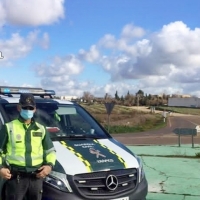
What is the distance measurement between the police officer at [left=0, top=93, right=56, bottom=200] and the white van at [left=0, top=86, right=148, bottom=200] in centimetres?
32

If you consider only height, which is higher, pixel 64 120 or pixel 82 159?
pixel 64 120

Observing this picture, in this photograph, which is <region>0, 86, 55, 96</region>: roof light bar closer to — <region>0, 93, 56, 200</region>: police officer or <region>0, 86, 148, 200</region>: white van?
<region>0, 86, 148, 200</region>: white van

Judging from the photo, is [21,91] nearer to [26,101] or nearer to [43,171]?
[26,101]

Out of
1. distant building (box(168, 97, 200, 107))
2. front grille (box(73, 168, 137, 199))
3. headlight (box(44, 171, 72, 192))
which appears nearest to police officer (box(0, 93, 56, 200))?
headlight (box(44, 171, 72, 192))

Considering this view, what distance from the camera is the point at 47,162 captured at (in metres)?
4.19

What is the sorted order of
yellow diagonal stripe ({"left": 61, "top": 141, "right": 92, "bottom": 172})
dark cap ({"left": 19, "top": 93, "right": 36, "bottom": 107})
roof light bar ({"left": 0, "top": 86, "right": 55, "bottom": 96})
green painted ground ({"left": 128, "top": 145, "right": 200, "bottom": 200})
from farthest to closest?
green painted ground ({"left": 128, "top": 145, "right": 200, "bottom": 200}) < roof light bar ({"left": 0, "top": 86, "right": 55, "bottom": 96}) < yellow diagonal stripe ({"left": 61, "top": 141, "right": 92, "bottom": 172}) < dark cap ({"left": 19, "top": 93, "right": 36, "bottom": 107})

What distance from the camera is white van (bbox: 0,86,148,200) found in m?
4.44

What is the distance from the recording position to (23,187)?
161 inches

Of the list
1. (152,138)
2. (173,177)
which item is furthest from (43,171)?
(152,138)

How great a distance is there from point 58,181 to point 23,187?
0.49m

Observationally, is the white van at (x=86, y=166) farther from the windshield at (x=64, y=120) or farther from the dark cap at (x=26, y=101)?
the dark cap at (x=26, y=101)

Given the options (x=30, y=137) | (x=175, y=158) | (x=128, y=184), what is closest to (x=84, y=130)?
(x=128, y=184)

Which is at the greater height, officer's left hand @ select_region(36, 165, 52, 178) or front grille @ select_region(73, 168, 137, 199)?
officer's left hand @ select_region(36, 165, 52, 178)

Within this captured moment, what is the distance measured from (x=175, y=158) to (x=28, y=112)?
8.19 m
